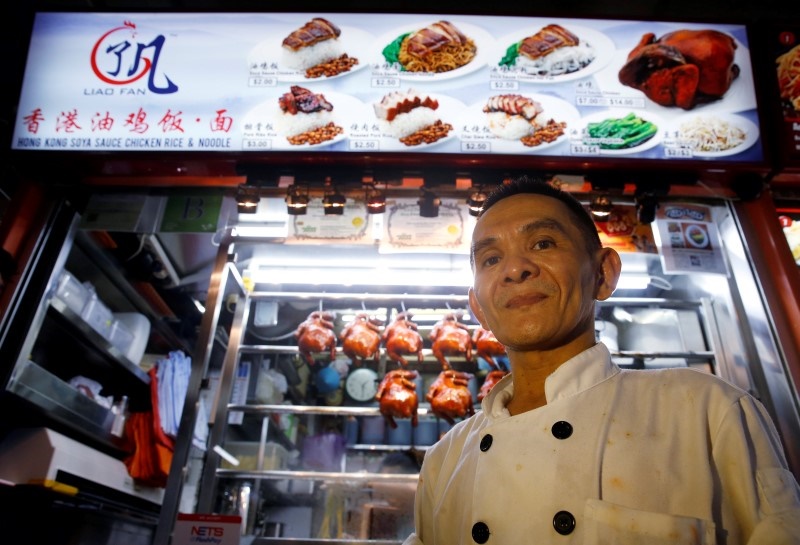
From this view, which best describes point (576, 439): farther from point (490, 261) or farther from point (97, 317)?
point (97, 317)

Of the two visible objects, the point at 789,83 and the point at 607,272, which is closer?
the point at 607,272

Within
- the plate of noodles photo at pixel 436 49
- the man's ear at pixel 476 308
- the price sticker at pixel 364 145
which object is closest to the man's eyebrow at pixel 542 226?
the man's ear at pixel 476 308

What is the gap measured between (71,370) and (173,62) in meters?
3.57

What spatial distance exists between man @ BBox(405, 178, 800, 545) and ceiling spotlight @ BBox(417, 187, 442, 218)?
69.7 inches

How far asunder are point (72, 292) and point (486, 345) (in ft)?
12.0

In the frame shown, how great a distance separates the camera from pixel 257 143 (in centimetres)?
379

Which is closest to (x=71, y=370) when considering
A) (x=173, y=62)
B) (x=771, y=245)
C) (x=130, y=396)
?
(x=130, y=396)

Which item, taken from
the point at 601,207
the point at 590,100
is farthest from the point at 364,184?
the point at 590,100

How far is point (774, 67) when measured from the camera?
4.09 metres

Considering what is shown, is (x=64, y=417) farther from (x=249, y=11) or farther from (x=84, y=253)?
(x=249, y=11)

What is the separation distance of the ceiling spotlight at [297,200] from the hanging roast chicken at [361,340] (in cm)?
135

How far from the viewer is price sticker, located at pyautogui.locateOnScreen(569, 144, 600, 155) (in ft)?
12.2

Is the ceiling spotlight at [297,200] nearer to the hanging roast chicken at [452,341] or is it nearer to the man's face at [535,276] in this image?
the hanging roast chicken at [452,341]

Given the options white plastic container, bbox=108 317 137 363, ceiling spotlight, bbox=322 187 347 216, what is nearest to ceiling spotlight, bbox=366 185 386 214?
ceiling spotlight, bbox=322 187 347 216
